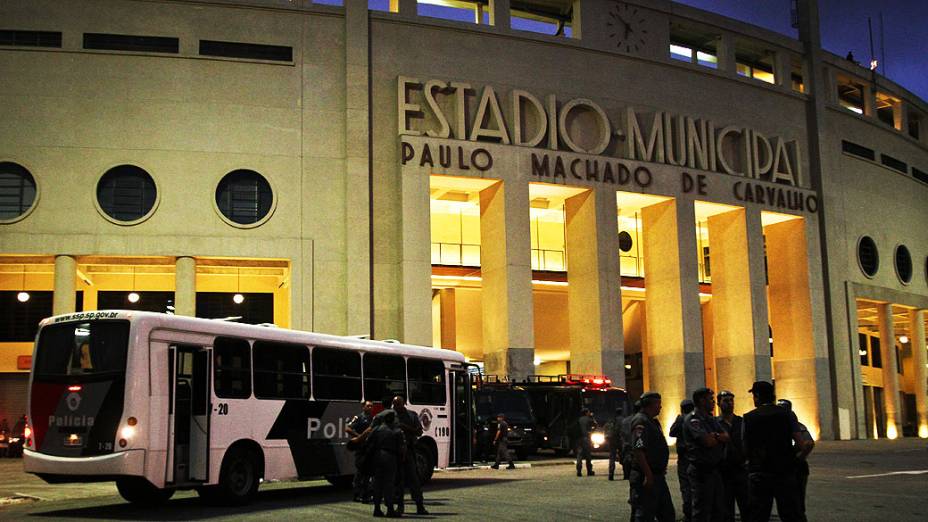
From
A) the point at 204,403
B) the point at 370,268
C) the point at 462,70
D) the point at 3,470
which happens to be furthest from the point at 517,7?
the point at 204,403

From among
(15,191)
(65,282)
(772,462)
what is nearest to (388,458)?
(772,462)

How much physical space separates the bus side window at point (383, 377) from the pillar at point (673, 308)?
2117cm

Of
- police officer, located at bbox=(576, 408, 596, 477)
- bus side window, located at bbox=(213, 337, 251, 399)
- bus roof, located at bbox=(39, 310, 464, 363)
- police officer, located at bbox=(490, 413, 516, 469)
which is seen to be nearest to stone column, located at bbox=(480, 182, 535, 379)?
police officer, located at bbox=(490, 413, 516, 469)

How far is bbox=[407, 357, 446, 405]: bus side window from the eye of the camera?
70.2ft

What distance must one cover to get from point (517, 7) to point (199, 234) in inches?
643

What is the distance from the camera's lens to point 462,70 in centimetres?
3794

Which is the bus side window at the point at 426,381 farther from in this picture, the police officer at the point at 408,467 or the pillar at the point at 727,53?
the pillar at the point at 727,53

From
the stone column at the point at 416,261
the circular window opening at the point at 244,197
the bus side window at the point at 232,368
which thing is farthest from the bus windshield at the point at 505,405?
the bus side window at the point at 232,368

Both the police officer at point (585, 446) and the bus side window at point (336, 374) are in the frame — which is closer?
the bus side window at point (336, 374)

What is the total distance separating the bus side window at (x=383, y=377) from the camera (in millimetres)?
20125

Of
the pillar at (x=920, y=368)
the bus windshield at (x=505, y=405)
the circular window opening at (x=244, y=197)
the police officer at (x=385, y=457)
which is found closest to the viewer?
the police officer at (x=385, y=457)

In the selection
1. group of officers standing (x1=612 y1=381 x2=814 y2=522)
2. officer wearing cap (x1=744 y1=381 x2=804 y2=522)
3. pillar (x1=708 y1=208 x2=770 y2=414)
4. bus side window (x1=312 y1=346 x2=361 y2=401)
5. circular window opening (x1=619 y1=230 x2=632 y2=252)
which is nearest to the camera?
group of officers standing (x1=612 y1=381 x2=814 y2=522)

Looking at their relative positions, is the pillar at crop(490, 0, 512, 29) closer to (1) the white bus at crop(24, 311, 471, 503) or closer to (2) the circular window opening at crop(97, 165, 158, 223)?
(2) the circular window opening at crop(97, 165, 158, 223)

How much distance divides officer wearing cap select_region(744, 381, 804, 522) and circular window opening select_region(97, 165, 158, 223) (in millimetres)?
26799
